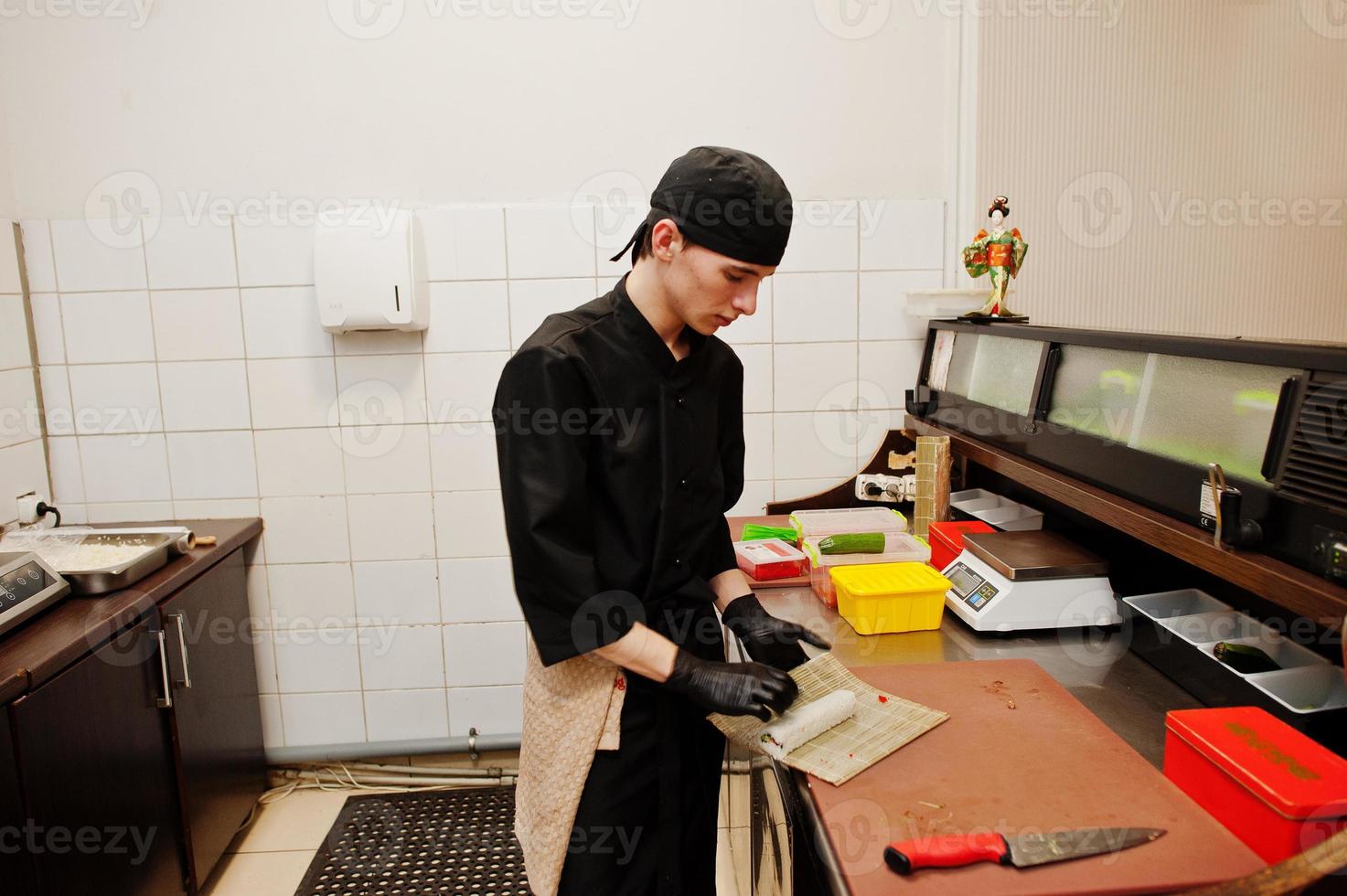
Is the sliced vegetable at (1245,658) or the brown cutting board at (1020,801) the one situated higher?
the sliced vegetable at (1245,658)

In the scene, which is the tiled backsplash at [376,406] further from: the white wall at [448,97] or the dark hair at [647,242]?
the dark hair at [647,242]

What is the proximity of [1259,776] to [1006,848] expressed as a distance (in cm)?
28

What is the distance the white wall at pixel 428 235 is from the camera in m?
2.27

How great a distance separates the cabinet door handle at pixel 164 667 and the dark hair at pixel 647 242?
1.47 meters

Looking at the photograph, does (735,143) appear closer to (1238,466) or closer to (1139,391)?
(1139,391)

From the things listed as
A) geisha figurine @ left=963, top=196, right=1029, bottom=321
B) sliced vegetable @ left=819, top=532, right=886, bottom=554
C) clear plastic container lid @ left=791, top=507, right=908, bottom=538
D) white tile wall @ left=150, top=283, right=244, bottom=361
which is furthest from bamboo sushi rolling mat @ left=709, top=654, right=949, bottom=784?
white tile wall @ left=150, top=283, right=244, bottom=361

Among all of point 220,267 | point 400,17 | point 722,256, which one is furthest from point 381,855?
point 400,17

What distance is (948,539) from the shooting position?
172 cm

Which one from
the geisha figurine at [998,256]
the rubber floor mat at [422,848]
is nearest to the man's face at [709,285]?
the geisha figurine at [998,256]

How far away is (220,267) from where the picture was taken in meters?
2.30

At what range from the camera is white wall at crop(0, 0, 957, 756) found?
227cm

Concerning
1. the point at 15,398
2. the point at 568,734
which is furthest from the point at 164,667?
the point at 568,734

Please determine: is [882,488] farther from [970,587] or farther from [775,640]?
[775,640]

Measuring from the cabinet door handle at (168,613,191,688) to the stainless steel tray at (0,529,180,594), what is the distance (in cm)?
13
